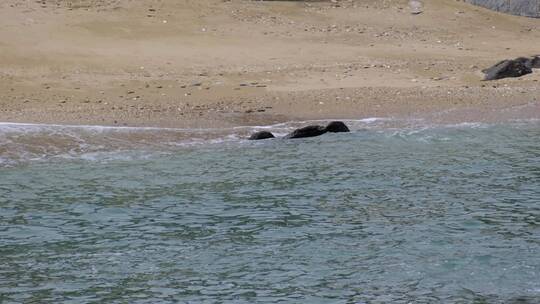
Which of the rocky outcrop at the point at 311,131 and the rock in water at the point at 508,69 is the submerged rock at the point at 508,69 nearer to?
the rock in water at the point at 508,69

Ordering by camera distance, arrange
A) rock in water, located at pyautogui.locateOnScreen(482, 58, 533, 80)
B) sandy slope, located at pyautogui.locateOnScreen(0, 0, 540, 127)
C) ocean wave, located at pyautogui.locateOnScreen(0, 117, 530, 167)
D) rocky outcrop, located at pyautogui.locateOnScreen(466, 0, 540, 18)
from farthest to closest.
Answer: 1. rocky outcrop, located at pyautogui.locateOnScreen(466, 0, 540, 18)
2. rock in water, located at pyautogui.locateOnScreen(482, 58, 533, 80)
3. sandy slope, located at pyautogui.locateOnScreen(0, 0, 540, 127)
4. ocean wave, located at pyautogui.locateOnScreen(0, 117, 530, 167)

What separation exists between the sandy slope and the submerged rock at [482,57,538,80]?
0.16 meters

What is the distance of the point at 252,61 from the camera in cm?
1634

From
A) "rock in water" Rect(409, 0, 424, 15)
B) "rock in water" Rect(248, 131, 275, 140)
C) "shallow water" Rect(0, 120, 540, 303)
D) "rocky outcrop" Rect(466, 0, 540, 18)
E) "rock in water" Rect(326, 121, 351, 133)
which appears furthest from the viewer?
"rocky outcrop" Rect(466, 0, 540, 18)

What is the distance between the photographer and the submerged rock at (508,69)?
53.5 ft

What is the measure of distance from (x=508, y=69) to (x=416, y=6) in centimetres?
416

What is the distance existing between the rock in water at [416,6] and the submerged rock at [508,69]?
3.56 meters

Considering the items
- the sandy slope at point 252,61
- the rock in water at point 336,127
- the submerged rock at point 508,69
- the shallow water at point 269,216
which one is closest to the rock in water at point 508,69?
the submerged rock at point 508,69

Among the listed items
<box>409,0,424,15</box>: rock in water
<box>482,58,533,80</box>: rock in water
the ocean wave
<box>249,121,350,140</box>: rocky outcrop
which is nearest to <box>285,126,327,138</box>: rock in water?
<box>249,121,350,140</box>: rocky outcrop

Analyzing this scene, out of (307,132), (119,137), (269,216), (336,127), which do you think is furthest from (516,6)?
(269,216)

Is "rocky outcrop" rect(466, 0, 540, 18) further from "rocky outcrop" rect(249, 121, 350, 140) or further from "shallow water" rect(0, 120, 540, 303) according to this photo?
"rocky outcrop" rect(249, 121, 350, 140)

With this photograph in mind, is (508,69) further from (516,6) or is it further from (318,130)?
(516,6)

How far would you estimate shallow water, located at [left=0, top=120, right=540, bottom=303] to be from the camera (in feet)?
23.5

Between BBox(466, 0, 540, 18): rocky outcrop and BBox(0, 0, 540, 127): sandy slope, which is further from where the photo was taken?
BBox(466, 0, 540, 18): rocky outcrop
